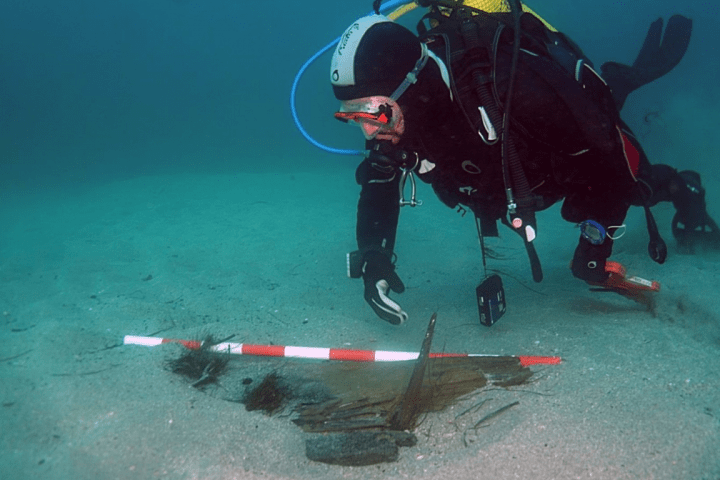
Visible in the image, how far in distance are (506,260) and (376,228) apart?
97.2 inches

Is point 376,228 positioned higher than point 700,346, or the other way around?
point 376,228

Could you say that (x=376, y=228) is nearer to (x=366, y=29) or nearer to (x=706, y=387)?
(x=366, y=29)

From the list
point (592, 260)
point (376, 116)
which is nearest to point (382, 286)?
point (376, 116)

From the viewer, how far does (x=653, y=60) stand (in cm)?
552

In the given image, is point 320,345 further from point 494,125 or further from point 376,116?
point 494,125

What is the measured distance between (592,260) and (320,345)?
227cm

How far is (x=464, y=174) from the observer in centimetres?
296

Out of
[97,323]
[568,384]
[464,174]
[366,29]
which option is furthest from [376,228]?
[97,323]

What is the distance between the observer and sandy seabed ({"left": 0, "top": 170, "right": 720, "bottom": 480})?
1895 mm

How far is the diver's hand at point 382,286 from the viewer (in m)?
3.25

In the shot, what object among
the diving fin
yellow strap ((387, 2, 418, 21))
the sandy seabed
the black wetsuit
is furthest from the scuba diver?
the diving fin

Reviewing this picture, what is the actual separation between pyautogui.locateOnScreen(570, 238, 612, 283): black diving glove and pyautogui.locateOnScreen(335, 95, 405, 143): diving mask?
1812 millimetres

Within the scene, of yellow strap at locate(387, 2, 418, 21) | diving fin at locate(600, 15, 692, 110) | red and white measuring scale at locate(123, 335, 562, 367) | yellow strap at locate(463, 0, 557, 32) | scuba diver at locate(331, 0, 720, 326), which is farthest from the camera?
diving fin at locate(600, 15, 692, 110)

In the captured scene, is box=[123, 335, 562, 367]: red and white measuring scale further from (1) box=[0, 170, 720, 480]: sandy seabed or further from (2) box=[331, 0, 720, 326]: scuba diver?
(2) box=[331, 0, 720, 326]: scuba diver
